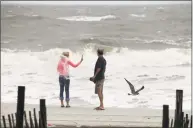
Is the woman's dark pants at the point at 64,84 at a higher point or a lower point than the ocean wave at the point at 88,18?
lower

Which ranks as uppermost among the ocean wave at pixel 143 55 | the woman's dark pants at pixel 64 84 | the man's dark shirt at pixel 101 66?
the ocean wave at pixel 143 55

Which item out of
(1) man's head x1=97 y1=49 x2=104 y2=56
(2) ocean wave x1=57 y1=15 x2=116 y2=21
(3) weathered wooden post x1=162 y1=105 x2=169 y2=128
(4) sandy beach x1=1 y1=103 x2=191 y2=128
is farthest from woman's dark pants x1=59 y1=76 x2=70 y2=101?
(3) weathered wooden post x1=162 y1=105 x2=169 y2=128

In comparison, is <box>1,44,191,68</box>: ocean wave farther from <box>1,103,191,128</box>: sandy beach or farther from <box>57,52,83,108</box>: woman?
<box>1,103,191,128</box>: sandy beach

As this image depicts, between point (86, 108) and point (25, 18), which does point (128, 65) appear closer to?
point (86, 108)

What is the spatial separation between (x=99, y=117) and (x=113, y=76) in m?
0.60

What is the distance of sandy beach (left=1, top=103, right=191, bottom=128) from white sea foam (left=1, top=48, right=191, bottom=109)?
13 cm

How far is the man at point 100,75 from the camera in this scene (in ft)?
17.9

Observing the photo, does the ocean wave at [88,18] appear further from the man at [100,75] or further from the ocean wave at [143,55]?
the man at [100,75]

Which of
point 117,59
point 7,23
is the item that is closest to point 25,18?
point 7,23

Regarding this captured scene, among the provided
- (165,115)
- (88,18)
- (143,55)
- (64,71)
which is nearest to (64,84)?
(64,71)

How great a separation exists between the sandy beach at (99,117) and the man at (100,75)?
188 mm

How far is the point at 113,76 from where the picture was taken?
5.58m

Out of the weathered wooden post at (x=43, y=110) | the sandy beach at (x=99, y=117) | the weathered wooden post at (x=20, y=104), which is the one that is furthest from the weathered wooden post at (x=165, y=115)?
the sandy beach at (x=99, y=117)

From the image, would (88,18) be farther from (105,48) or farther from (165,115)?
(165,115)
